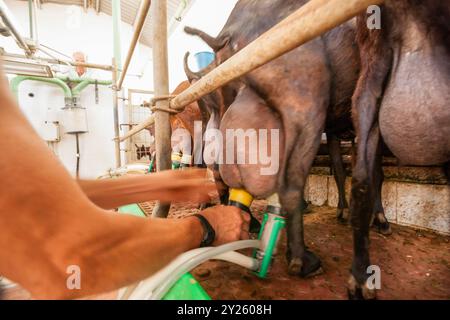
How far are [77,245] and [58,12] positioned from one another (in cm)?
1225

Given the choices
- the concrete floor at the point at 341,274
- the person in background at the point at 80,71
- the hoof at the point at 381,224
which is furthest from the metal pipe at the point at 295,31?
the person in background at the point at 80,71

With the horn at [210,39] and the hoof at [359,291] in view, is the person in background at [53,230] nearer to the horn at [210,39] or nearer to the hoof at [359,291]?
the hoof at [359,291]

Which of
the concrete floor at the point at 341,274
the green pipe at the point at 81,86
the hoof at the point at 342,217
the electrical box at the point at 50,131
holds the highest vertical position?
the green pipe at the point at 81,86

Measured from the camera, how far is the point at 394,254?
1.49 meters

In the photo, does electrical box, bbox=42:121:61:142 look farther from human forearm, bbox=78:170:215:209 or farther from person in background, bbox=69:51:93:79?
human forearm, bbox=78:170:215:209

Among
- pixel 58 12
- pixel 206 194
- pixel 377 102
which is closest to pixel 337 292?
pixel 206 194

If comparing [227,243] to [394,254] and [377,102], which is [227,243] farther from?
[394,254]

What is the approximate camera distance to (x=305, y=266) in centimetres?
126

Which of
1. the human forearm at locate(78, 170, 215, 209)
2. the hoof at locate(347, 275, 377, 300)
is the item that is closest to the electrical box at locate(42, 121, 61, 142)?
the human forearm at locate(78, 170, 215, 209)

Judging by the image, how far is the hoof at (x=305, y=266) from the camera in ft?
4.10

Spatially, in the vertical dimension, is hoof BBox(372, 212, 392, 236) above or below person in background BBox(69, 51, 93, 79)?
below

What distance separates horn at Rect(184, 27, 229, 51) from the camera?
1369mm

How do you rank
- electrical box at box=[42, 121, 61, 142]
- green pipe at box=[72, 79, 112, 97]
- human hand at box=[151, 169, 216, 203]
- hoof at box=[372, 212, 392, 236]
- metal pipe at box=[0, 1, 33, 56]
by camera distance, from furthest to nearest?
green pipe at box=[72, 79, 112, 97] → electrical box at box=[42, 121, 61, 142] → metal pipe at box=[0, 1, 33, 56] → hoof at box=[372, 212, 392, 236] → human hand at box=[151, 169, 216, 203]

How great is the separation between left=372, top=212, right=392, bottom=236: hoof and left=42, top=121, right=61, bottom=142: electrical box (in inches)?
272
